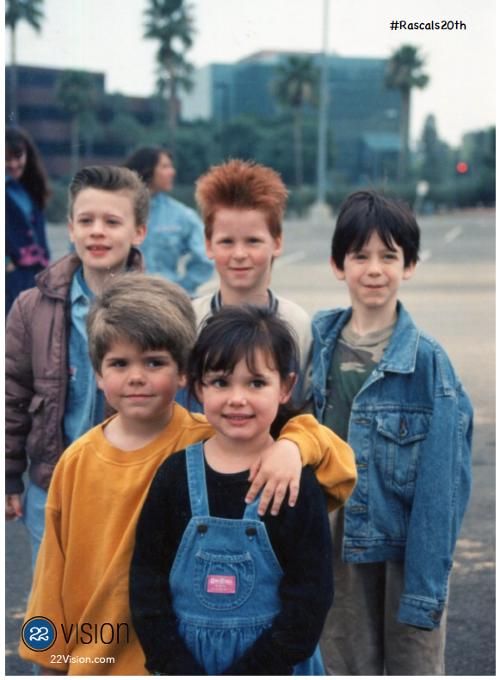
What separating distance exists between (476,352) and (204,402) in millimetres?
6591

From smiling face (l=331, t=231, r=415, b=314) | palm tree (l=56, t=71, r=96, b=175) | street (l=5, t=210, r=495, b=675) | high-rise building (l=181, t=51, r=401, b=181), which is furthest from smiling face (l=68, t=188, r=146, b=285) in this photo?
high-rise building (l=181, t=51, r=401, b=181)

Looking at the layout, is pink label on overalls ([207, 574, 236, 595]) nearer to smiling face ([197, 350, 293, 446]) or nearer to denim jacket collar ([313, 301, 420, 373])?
smiling face ([197, 350, 293, 446])

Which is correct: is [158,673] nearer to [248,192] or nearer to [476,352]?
[248,192]

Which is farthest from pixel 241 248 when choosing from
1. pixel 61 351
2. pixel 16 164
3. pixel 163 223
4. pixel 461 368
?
pixel 461 368

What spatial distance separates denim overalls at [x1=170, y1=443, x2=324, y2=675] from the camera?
75.0 inches

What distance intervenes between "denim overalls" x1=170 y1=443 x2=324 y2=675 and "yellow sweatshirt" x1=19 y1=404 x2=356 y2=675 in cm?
16

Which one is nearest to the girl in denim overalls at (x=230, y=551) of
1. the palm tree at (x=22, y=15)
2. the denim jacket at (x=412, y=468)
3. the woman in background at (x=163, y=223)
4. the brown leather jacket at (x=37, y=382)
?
the denim jacket at (x=412, y=468)

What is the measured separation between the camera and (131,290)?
216 cm

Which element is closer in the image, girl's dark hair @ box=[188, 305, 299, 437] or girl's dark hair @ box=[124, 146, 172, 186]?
girl's dark hair @ box=[188, 305, 299, 437]

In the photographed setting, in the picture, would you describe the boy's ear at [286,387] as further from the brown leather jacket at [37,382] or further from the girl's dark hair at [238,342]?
the brown leather jacket at [37,382]

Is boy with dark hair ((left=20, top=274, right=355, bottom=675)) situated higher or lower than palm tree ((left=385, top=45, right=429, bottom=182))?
lower

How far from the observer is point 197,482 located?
6.35 feet

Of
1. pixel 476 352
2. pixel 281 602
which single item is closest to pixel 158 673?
pixel 281 602

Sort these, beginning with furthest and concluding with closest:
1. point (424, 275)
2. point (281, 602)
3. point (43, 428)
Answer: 1. point (424, 275)
2. point (43, 428)
3. point (281, 602)
